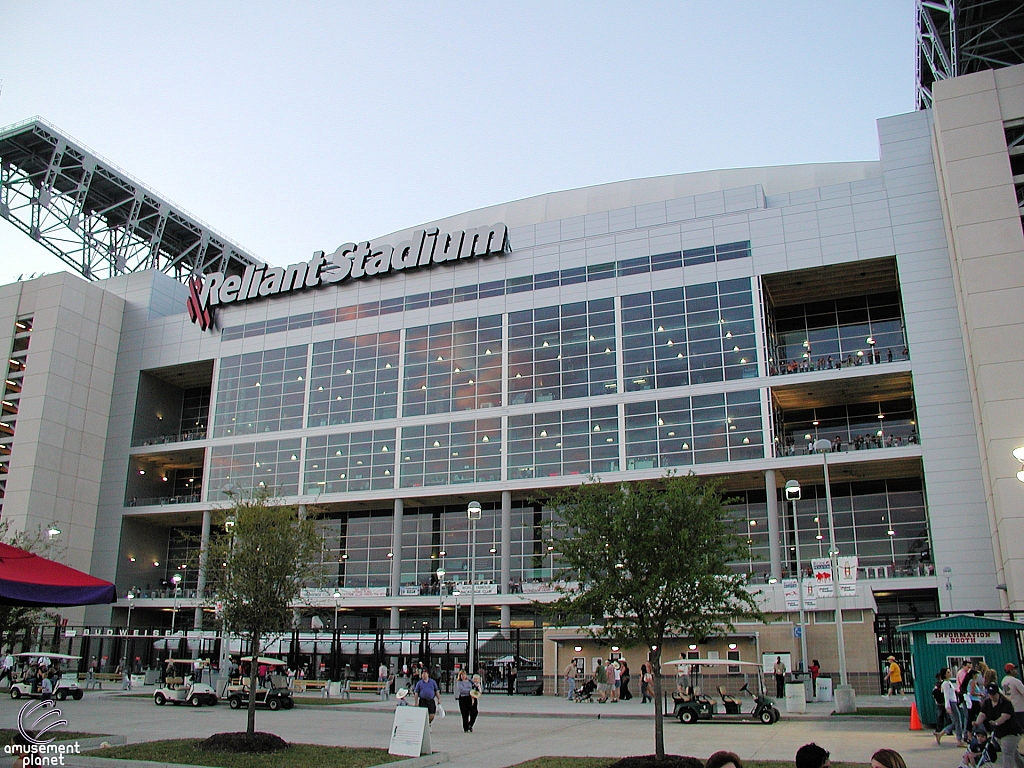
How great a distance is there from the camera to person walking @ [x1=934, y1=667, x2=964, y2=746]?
19.6 m

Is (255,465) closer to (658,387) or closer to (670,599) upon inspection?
(658,387)

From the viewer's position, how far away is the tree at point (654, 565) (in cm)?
1702

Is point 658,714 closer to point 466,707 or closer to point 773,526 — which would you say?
point 466,707

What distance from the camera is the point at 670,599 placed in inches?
671

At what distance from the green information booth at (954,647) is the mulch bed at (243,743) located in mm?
16895

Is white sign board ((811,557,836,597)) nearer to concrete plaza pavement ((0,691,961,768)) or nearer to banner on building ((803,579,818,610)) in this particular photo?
concrete plaza pavement ((0,691,961,768))

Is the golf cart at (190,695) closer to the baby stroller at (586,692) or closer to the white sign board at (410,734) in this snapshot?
the baby stroller at (586,692)

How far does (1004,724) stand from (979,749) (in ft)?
6.57

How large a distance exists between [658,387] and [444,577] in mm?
21939

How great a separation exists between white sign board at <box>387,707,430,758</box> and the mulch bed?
8.92 ft

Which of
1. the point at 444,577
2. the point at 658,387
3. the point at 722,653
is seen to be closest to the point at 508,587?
the point at 444,577

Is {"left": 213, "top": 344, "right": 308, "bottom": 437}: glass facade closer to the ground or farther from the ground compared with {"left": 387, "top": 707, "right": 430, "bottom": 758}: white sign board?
farther from the ground

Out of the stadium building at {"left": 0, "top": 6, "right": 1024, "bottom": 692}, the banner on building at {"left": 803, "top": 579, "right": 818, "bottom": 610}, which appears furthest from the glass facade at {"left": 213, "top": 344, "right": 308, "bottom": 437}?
the banner on building at {"left": 803, "top": 579, "right": 818, "bottom": 610}

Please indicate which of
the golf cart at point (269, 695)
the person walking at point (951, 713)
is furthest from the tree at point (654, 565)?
the golf cart at point (269, 695)
